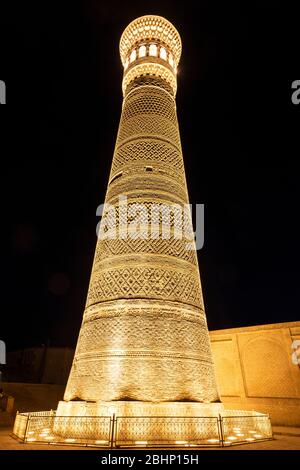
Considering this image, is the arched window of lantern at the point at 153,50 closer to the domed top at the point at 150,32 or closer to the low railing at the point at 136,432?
the domed top at the point at 150,32

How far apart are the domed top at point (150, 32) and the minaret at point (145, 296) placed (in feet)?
6.08

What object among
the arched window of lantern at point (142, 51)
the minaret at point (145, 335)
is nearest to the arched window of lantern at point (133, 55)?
the arched window of lantern at point (142, 51)

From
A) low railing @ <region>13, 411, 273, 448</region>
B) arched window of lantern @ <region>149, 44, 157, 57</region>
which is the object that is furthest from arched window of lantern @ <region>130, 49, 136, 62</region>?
low railing @ <region>13, 411, 273, 448</region>

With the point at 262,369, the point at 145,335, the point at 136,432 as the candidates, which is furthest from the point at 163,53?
the point at 262,369

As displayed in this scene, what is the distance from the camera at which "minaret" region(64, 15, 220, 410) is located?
4.12 metres

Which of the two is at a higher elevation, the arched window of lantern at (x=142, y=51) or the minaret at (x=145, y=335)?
the arched window of lantern at (x=142, y=51)

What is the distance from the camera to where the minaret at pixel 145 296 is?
4125mm

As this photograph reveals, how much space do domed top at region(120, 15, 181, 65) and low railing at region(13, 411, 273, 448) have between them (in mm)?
7488

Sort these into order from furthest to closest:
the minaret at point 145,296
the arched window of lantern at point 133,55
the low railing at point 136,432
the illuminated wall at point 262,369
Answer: the arched window of lantern at point 133,55 < the illuminated wall at point 262,369 < the minaret at point 145,296 < the low railing at point 136,432

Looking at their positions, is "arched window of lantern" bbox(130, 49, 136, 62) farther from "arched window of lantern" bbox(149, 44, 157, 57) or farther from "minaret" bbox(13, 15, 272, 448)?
"minaret" bbox(13, 15, 272, 448)

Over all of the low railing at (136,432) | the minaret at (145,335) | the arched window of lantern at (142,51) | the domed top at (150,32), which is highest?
the domed top at (150,32)

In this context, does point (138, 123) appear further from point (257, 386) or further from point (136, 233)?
point (257, 386)

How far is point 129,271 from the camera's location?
481 cm

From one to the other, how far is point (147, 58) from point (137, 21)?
4.00 ft
